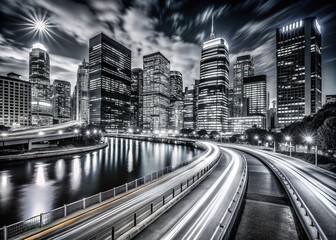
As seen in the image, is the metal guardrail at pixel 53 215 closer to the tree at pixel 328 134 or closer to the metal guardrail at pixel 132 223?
the metal guardrail at pixel 132 223

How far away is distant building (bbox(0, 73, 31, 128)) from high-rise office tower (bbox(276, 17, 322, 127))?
279522mm

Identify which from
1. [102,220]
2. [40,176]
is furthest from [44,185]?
[102,220]

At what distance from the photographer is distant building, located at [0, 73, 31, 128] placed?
15712 centimetres

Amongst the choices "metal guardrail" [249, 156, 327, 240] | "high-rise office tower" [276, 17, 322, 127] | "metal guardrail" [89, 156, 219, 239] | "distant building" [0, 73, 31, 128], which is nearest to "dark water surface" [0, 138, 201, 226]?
"metal guardrail" [89, 156, 219, 239]

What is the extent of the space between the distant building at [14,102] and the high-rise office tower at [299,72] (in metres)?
280

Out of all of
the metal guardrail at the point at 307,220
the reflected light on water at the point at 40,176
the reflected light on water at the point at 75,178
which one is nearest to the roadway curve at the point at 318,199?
the metal guardrail at the point at 307,220

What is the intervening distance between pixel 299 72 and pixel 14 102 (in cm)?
30884

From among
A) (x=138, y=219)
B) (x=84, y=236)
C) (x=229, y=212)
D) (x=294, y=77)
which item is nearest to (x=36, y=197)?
(x=84, y=236)

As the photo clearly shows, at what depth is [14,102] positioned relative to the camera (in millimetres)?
162750

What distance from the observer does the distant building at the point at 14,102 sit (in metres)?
157

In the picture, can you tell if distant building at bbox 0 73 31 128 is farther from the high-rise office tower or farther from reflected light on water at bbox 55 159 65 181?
the high-rise office tower

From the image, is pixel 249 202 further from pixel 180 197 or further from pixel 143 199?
pixel 143 199

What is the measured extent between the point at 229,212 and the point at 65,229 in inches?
514

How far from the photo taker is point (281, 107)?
189m
